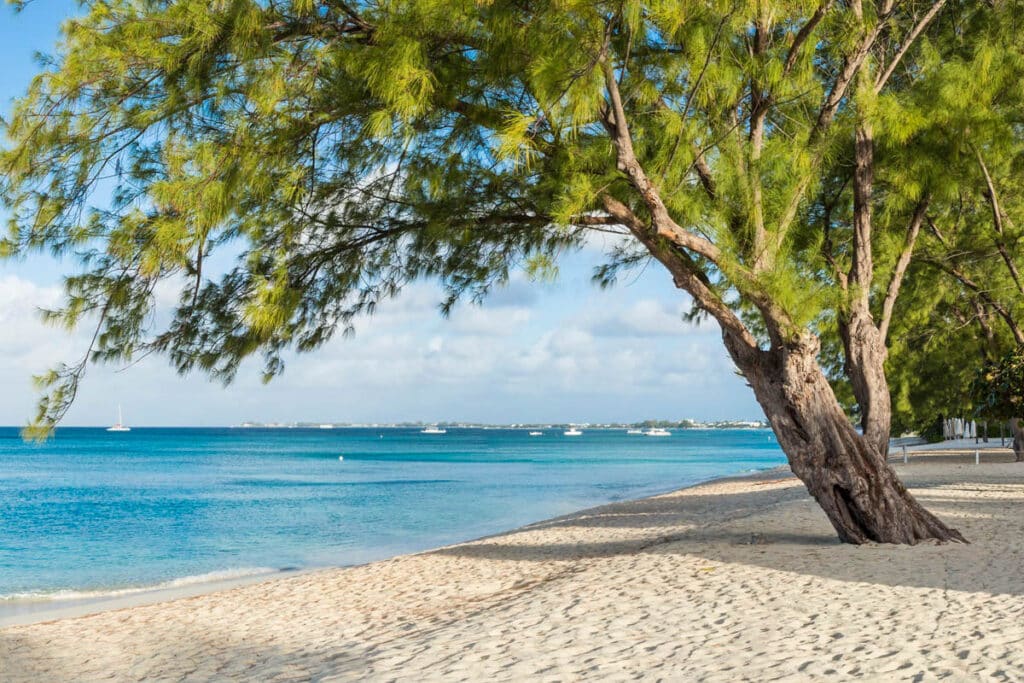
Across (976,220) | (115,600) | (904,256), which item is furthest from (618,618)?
(115,600)

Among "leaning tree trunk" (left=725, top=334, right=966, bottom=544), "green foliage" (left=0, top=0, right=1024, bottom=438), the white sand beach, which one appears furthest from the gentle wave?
"leaning tree trunk" (left=725, top=334, right=966, bottom=544)

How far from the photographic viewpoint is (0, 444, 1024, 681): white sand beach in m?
5.08

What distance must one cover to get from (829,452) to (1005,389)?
310 inches

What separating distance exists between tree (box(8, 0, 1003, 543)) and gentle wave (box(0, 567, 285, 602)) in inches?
324

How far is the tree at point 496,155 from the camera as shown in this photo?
5.88 metres

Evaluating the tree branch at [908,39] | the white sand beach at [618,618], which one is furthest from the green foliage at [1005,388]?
the tree branch at [908,39]

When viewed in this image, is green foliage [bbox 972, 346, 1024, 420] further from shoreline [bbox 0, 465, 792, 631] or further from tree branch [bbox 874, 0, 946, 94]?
shoreline [bbox 0, 465, 792, 631]

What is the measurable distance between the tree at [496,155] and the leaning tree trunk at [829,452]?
0.02m

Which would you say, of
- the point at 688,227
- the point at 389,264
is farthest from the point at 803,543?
the point at 389,264

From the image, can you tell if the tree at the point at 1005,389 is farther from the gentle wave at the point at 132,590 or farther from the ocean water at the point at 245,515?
the gentle wave at the point at 132,590

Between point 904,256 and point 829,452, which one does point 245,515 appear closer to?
point 904,256

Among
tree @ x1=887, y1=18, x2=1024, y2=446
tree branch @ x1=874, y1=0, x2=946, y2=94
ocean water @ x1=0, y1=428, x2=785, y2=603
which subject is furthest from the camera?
ocean water @ x1=0, y1=428, x2=785, y2=603

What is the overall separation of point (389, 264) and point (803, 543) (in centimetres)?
525

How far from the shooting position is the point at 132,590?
14.1 meters
